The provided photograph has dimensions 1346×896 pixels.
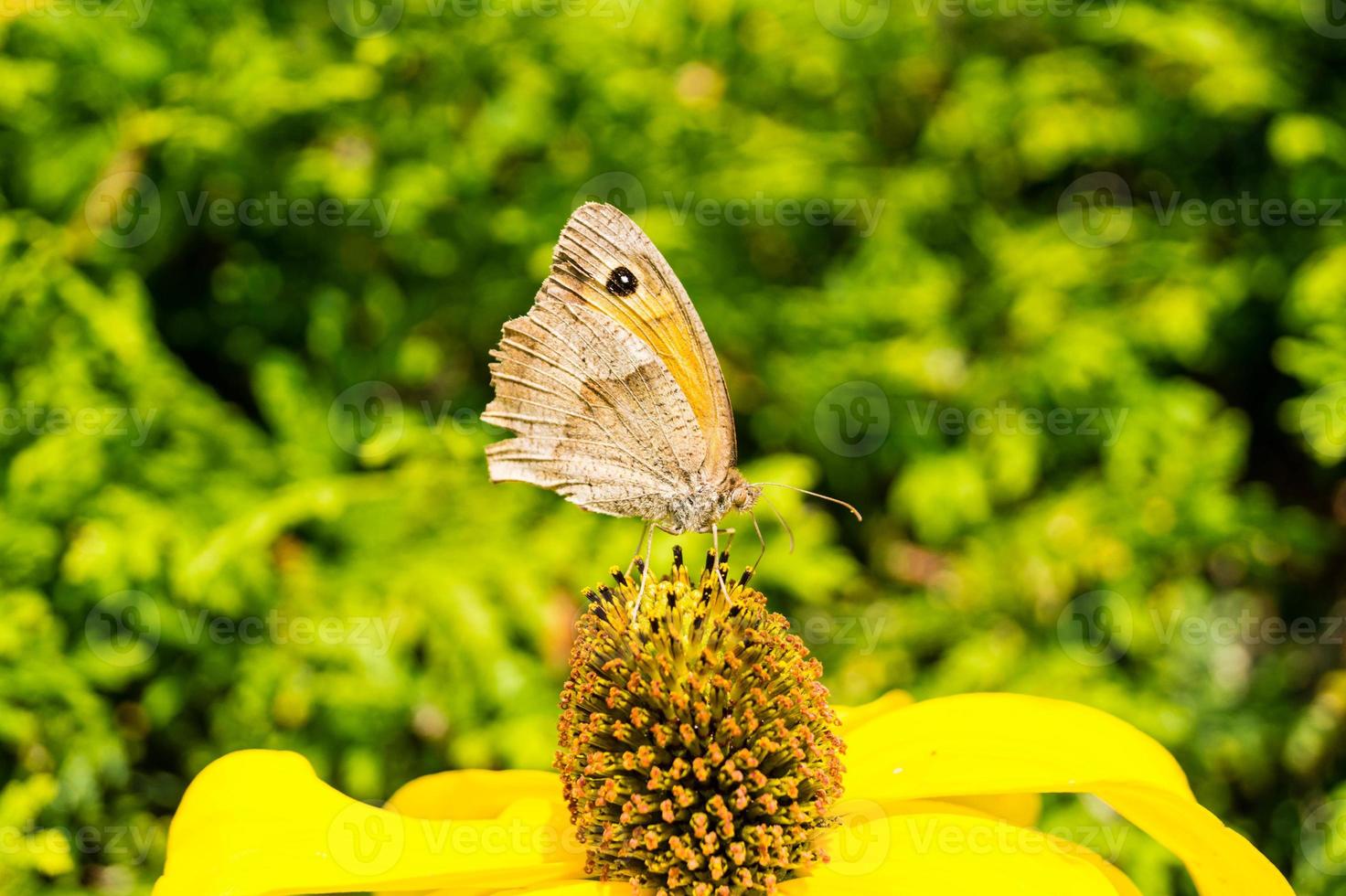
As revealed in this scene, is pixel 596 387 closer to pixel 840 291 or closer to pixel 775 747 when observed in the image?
pixel 775 747

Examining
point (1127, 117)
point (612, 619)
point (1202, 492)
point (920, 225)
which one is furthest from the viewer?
point (920, 225)

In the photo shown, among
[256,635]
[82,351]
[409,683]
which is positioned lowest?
[409,683]

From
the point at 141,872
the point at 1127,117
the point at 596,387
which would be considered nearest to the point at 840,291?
the point at 1127,117
